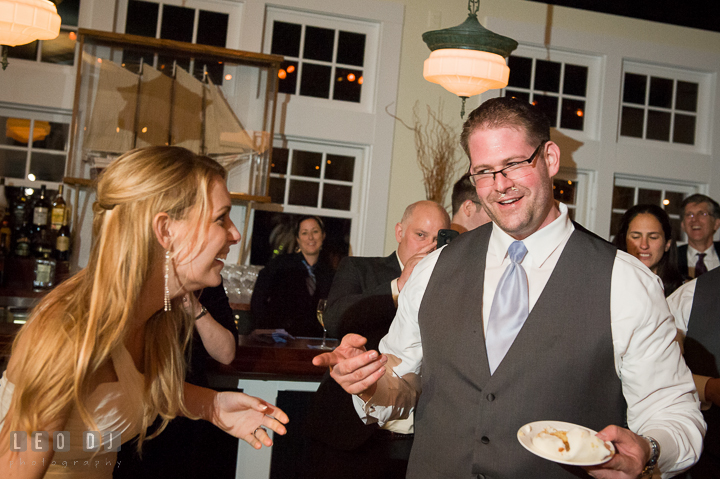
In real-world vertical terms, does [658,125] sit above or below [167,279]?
above

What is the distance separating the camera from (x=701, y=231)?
4.21 m

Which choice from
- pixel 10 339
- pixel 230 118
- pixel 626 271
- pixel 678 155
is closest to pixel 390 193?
pixel 230 118

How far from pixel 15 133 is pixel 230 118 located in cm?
182

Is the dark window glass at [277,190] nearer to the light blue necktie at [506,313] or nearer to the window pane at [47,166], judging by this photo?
the window pane at [47,166]

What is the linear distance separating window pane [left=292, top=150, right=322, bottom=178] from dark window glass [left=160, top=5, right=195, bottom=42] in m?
1.33

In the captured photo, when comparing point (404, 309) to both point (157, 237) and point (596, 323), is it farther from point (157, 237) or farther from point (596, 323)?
point (157, 237)

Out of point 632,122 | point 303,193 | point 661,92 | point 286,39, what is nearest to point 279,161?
→ point 303,193

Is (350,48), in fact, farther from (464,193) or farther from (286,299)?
(464,193)

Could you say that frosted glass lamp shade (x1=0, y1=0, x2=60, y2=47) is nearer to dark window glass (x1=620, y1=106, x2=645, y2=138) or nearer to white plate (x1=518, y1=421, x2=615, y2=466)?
white plate (x1=518, y1=421, x2=615, y2=466)

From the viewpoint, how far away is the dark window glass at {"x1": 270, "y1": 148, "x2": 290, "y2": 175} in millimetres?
5078

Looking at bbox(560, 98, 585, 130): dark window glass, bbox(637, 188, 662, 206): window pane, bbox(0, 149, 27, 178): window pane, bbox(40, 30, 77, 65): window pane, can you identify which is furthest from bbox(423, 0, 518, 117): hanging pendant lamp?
bbox(0, 149, 27, 178): window pane

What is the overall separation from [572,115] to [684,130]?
1.24m

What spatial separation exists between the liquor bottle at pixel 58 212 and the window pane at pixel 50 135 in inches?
19.2

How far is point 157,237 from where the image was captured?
1358 millimetres
